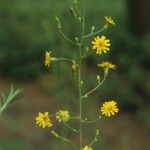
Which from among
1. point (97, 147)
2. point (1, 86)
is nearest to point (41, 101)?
point (1, 86)

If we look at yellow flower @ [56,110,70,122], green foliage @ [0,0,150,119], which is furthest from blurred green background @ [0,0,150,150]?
yellow flower @ [56,110,70,122]

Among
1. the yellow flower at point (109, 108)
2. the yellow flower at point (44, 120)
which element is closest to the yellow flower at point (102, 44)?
the yellow flower at point (109, 108)

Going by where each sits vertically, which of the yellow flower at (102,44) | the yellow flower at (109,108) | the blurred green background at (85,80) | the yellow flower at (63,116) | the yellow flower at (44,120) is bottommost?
the yellow flower at (44,120)

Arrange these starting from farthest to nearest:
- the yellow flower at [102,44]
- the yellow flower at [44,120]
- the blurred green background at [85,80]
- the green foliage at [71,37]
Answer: the green foliage at [71,37], the blurred green background at [85,80], the yellow flower at [102,44], the yellow flower at [44,120]

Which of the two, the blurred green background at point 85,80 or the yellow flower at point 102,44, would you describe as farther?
the blurred green background at point 85,80

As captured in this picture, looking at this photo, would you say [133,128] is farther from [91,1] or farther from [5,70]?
[91,1]

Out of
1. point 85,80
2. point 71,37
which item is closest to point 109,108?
point 85,80

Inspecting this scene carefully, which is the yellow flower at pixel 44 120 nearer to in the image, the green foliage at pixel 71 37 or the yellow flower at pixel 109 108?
the yellow flower at pixel 109 108

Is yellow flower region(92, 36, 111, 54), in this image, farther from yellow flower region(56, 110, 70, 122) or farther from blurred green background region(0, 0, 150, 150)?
blurred green background region(0, 0, 150, 150)
